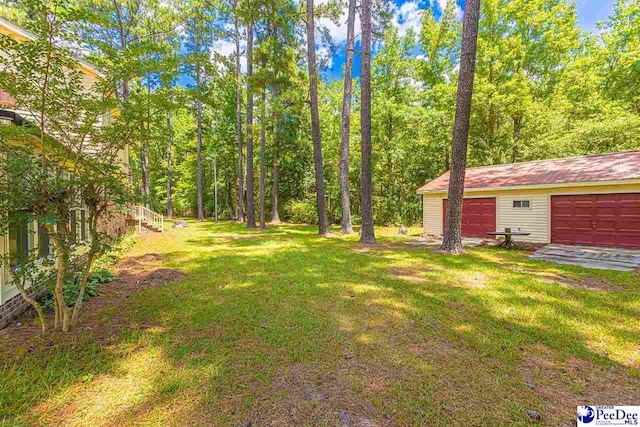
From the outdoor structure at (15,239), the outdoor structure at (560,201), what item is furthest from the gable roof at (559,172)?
the outdoor structure at (15,239)

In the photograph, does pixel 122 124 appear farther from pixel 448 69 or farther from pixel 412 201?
pixel 448 69

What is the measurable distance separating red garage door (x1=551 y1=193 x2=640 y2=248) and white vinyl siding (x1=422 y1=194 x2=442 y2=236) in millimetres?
3991

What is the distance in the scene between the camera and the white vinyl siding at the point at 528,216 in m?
10.1

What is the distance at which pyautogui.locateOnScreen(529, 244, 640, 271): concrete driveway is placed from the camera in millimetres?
6654

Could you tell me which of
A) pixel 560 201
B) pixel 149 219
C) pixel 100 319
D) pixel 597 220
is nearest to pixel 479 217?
pixel 560 201

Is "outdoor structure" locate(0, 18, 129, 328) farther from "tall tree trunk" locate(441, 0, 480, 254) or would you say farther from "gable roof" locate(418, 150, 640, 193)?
"gable roof" locate(418, 150, 640, 193)

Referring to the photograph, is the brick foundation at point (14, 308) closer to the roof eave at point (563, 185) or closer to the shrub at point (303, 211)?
the roof eave at point (563, 185)

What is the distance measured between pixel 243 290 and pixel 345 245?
A: 5378 mm

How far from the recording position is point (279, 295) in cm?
475

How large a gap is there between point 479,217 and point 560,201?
107 inches

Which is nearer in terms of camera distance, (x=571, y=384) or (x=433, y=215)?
(x=571, y=384)

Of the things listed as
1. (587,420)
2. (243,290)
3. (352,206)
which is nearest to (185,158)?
(352,206)

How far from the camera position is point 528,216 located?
1044 cm

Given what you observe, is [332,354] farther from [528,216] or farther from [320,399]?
[528,216]
